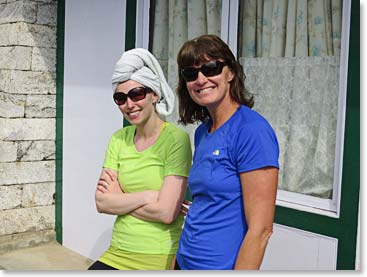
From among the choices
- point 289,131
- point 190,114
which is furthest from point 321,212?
point 190,114

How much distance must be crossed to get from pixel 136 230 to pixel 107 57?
2.45 meters

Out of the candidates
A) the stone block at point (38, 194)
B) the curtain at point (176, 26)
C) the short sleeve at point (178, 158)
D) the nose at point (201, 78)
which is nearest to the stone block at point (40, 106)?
the stone block at point (38, 194)

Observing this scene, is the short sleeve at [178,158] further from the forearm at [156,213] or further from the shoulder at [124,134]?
the shoulder at [124,134]

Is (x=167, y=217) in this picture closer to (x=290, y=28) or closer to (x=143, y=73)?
(x=143, y=73)

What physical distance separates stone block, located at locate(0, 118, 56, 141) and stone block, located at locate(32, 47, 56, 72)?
457 mm

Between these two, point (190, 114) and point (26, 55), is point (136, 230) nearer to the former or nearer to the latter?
point (190, 114)

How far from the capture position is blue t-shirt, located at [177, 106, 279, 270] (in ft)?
5.84

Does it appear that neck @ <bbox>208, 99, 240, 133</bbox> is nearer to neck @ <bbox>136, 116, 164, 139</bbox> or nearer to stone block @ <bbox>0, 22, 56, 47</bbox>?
neck @ <bbox>136, 116, 164, 139</bbox>

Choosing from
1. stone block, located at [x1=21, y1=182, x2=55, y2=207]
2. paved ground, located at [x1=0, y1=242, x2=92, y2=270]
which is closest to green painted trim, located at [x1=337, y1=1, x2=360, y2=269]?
paved ground, located at [x1=0, y1=242, x2=92, y2=270]

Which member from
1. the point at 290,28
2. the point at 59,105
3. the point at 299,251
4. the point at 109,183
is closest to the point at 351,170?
the point at 299,251

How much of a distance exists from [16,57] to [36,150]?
829 mm

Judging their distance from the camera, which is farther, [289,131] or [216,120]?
[289,131]

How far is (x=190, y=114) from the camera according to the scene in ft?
7.20

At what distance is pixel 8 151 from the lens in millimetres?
4793
